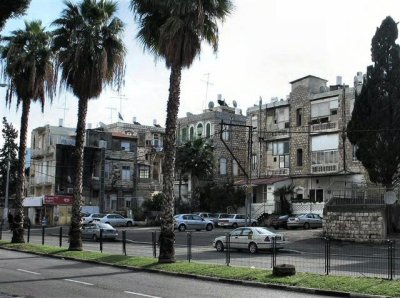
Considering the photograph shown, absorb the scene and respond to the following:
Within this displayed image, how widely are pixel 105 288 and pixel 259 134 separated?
5145cm

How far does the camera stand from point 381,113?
3628 cm

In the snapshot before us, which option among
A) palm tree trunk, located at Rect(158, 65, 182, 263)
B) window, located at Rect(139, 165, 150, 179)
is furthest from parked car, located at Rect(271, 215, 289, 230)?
window, located at Rect(139, 165, 150, 179)

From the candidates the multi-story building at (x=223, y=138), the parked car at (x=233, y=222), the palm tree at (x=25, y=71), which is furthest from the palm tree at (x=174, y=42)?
the multi-story building at (x=223, y=138)

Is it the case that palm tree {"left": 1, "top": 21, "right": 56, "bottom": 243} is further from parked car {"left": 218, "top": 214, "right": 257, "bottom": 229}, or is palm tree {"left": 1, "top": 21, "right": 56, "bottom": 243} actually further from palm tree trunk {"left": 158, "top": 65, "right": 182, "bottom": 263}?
parked car {"left": 218, "top": 214, "right": 257, "bottom": 229}

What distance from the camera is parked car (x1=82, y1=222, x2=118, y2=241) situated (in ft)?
131

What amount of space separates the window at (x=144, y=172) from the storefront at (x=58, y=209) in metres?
12.0

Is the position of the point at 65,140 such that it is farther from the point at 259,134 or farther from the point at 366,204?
the point at 366,204

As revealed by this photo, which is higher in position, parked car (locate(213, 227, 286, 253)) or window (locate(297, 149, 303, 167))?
window (locate(297, 149, 303, 167))

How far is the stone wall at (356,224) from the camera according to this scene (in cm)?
3334

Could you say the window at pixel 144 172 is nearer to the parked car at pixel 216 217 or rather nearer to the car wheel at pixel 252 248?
the parked car at pixel 216 217

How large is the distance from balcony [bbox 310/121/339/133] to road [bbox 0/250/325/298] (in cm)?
4000


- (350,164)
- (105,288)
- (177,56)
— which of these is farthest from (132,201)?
(105,288)

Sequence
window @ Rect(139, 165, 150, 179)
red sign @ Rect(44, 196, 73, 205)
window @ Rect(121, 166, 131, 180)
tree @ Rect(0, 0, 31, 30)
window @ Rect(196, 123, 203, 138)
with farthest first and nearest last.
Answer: window @ Rect(139, 165, 150, 179)
window @ Rect(121, 166, 131, 180)
window @ Rect(196, 123, 203, 138)
red sign @ Rect(44, 196, 73, 205)
tree @ Rect(0, 0, 31, 30)

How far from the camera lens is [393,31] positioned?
121 ft
